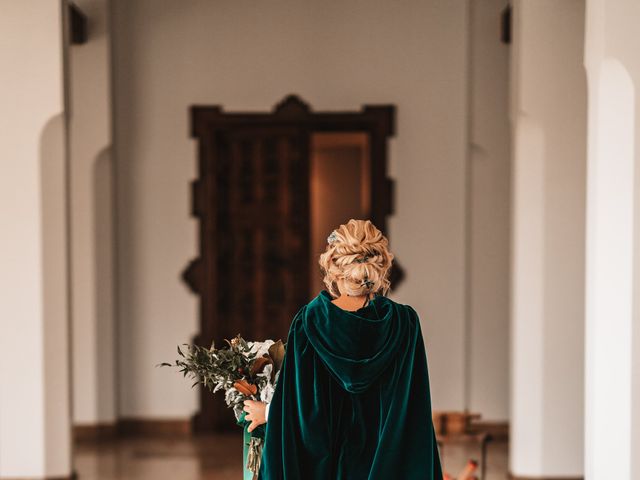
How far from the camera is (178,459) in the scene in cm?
696

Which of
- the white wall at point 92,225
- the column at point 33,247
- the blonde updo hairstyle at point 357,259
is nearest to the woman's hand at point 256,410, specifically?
the blonde updo hairstyle at point 357,259

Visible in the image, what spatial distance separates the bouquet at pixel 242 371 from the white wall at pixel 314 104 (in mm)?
4557

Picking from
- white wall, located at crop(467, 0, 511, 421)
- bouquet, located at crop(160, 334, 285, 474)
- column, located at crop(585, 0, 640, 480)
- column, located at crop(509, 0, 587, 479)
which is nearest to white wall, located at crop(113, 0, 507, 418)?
white wall, located at crop(467, 0, 511, 421)

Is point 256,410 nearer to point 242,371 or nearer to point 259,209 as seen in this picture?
point 242,371

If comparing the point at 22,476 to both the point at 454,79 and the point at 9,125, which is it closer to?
the point at 9,125

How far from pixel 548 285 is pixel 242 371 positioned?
11.0 ft

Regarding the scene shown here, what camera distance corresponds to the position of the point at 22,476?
5812mm

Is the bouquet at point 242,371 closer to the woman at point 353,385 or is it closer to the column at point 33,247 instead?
the woman at point 353,385

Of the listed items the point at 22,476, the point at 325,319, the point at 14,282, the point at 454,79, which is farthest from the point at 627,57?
the point at 22,476

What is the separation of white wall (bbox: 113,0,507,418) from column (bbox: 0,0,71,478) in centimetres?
186

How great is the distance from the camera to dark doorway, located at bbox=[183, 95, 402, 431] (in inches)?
302

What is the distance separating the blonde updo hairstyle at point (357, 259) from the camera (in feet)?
9.94

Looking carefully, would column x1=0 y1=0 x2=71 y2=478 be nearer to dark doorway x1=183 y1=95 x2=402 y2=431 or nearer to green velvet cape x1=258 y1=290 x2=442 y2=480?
dark doorway x1=183 y1=95 x2=402 y2=431

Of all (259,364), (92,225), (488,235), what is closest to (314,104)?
(488,235)
